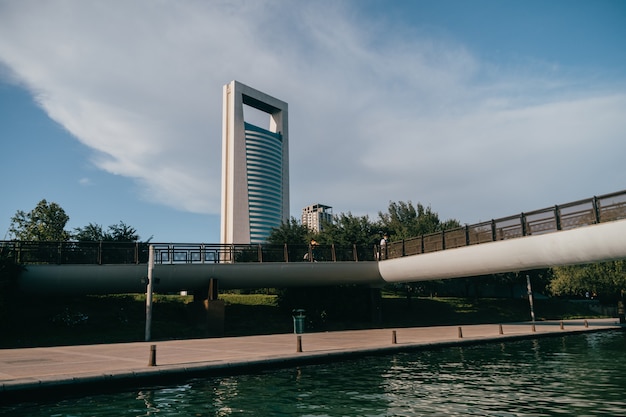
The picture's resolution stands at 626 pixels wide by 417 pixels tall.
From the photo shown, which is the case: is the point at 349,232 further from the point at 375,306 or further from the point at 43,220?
the point at 43,220

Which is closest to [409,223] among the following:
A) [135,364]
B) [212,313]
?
[212,313]

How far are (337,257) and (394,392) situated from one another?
80.7ft

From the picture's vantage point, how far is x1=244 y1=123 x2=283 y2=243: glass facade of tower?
477 ft

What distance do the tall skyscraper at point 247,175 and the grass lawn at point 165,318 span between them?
322 feet

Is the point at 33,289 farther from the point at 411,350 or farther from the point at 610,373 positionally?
the point at 610,373

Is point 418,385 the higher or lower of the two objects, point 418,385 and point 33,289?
the lower

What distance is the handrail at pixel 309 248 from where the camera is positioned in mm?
21761

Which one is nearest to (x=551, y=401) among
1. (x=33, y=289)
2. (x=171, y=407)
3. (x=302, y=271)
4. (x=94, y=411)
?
(x=171, y=407)

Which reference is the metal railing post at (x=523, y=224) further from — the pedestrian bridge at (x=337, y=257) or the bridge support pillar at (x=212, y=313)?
the bridge support pillar at (x=212, y=313)

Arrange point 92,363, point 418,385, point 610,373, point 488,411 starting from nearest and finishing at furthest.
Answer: point 488,411
point 418,385
point 610,373
point 92,363

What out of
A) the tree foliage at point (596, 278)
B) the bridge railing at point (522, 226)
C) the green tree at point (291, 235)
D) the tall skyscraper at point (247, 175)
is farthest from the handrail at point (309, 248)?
the tall skyscraper at point (247, 175)

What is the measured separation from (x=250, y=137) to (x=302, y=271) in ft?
390

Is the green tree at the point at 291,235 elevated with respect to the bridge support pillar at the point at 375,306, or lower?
elevated

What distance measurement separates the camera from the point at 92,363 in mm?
16078
